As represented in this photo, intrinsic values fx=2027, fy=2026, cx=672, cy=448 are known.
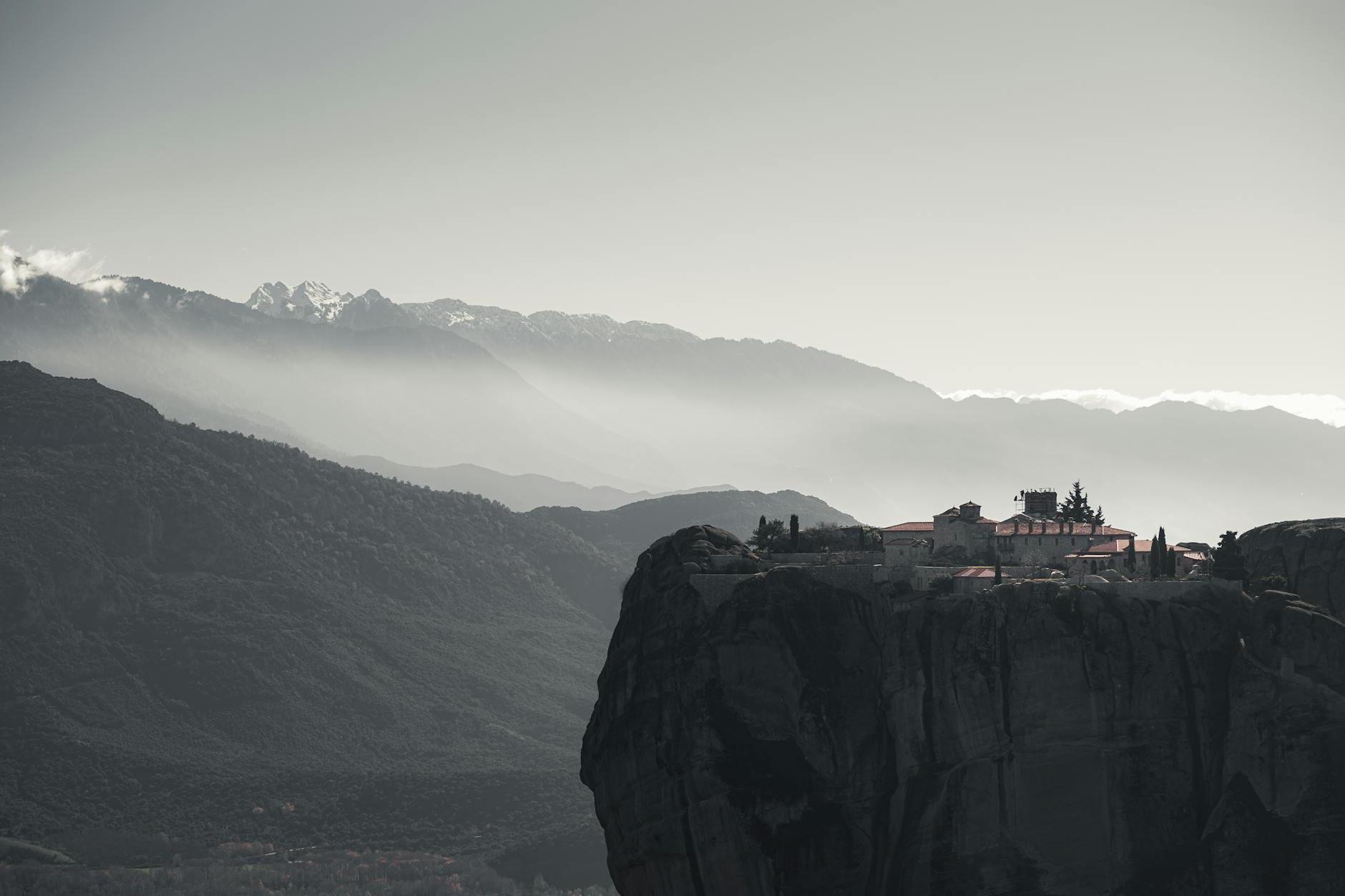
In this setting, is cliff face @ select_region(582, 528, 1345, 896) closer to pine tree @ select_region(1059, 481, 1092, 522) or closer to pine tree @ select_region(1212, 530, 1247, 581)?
pine tree @ select_region(1212, 530, 1247, 581)

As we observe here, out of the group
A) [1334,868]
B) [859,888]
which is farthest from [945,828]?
[1334,868]

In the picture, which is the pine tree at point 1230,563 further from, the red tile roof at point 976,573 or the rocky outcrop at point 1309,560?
the red tile roof at point 976,573

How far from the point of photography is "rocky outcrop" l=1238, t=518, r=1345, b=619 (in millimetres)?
163125

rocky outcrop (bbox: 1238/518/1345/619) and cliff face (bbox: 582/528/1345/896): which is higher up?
rocky outcrop (bbox: 1238/518/1345/619)

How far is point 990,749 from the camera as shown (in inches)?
5846

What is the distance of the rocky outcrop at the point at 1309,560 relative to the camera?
535 ft

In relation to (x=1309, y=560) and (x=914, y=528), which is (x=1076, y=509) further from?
(x=1309, y=560)

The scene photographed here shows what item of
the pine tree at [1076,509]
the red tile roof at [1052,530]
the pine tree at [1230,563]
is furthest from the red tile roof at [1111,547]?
the pine tree at [1076,509]

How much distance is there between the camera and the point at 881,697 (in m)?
156

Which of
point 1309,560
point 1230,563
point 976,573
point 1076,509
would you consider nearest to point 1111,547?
point 1230,563

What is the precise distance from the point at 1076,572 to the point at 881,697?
19.5 metres

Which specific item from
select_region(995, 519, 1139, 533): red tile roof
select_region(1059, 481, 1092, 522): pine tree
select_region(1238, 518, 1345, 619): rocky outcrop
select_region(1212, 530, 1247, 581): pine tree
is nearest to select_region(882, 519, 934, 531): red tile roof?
select_region(995, 519, 1139, 533): red tile roof

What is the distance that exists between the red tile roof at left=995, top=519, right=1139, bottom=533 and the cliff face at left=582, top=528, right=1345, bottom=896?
65.5ft

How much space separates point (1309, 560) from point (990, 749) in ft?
118
